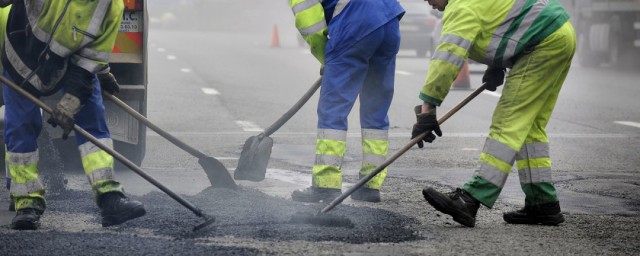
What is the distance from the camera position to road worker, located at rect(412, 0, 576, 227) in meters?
6.28

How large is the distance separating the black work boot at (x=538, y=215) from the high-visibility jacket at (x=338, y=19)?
123cm

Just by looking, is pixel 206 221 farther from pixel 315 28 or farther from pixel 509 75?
pixel 509 75

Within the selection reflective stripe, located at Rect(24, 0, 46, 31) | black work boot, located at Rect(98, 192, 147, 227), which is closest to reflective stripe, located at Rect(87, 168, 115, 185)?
black work boot, located at Rect(98, 192, 147, 227)

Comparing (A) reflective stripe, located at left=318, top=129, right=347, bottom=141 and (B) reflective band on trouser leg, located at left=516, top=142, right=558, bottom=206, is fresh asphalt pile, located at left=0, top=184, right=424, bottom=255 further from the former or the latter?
(B) reflective band on trouser leg, located at left=516, top=142, right=558, bottom=206

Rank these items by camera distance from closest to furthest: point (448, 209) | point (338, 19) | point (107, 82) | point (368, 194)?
1. point (448, 209)
2. point (107, 82)
3. point (338, 19)
4. point (368, 194)

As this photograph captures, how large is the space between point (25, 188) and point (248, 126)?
5.69 m

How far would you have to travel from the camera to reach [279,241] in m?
5.83

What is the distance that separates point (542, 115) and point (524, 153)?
0.21 meters

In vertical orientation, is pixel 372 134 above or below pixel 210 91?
above

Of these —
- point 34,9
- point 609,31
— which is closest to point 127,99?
point 34,9

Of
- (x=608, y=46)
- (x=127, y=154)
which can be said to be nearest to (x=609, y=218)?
(x=127, y=154)

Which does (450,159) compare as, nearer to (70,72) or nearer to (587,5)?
(70,72)

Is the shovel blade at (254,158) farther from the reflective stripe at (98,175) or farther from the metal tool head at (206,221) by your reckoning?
the metal tool head at (206,221)

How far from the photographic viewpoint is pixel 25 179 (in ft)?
21.2
